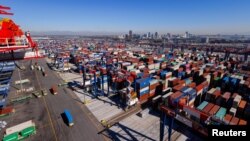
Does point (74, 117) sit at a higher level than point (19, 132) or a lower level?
lower

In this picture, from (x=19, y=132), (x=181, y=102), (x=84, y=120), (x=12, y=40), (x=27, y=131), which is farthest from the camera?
(x=84, y=120)

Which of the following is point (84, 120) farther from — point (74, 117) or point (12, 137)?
point (12, 137)

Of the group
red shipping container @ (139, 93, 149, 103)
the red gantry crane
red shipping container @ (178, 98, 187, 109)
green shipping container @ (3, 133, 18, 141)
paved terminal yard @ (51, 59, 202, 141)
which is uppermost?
the red gantry crane

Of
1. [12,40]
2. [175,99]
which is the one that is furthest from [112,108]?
[12,40]

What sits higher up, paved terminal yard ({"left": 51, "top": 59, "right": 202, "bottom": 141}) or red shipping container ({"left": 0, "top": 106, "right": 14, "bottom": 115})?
red shipping container ({"left": 0, "top": 106, "right": 14, "bottom": 115})

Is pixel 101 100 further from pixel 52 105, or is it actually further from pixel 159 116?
pixel 159 116

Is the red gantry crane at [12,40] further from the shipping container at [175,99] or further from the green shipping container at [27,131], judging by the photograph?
the shipping container at [175,99]

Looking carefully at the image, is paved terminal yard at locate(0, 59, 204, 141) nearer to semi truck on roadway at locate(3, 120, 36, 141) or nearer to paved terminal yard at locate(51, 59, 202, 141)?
paved terminal yard at locate(51, 59, 202, 141)

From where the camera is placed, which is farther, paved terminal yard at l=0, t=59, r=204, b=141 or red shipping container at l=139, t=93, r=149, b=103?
red shipping container at l=139, t=93, r=149, b=103

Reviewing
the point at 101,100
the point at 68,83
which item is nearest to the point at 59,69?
the point at 68,83

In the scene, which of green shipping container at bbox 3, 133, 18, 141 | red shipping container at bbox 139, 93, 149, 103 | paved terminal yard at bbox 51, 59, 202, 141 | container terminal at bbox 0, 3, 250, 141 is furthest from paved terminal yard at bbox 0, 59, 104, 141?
red shipping container at bbox 139, 93, 149, 103

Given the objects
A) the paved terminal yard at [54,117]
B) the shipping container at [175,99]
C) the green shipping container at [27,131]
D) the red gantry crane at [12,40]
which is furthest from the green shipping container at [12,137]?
the shipping container at [175,99]
